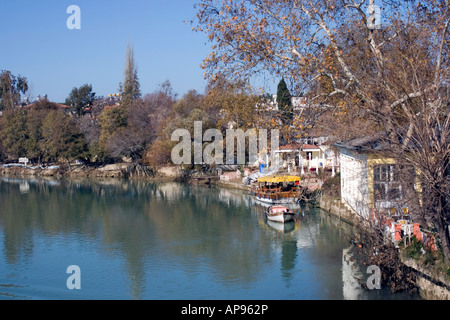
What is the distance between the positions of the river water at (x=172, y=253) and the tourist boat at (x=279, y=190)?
0.62 meters

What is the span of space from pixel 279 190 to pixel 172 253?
9.29 m

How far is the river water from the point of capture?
36.3 ft

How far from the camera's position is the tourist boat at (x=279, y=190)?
2219cm

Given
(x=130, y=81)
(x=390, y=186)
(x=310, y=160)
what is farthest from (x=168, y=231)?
(x=130, y=81)

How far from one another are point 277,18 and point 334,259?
20.7 feet

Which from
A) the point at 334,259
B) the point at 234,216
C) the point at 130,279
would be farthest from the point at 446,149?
the point at 234,216

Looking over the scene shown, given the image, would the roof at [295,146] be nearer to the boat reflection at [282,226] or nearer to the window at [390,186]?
the window at [390,186]

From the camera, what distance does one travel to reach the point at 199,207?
22.9 m

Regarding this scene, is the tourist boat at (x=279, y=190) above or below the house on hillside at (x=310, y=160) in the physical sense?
below

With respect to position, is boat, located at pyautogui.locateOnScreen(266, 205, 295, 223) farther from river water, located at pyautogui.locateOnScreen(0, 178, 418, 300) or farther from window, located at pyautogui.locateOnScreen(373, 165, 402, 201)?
window, located at pyautogui.locateOnScreen(373, 165, 402, 201)

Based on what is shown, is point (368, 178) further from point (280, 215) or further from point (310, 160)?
point (310, 160)

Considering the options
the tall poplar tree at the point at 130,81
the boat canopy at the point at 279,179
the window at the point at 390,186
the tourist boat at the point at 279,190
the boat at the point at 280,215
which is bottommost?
the boat at the point at 280,215

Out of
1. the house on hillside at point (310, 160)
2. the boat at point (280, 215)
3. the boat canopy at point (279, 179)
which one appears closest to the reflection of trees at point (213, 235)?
the boat at point (280, 215)
